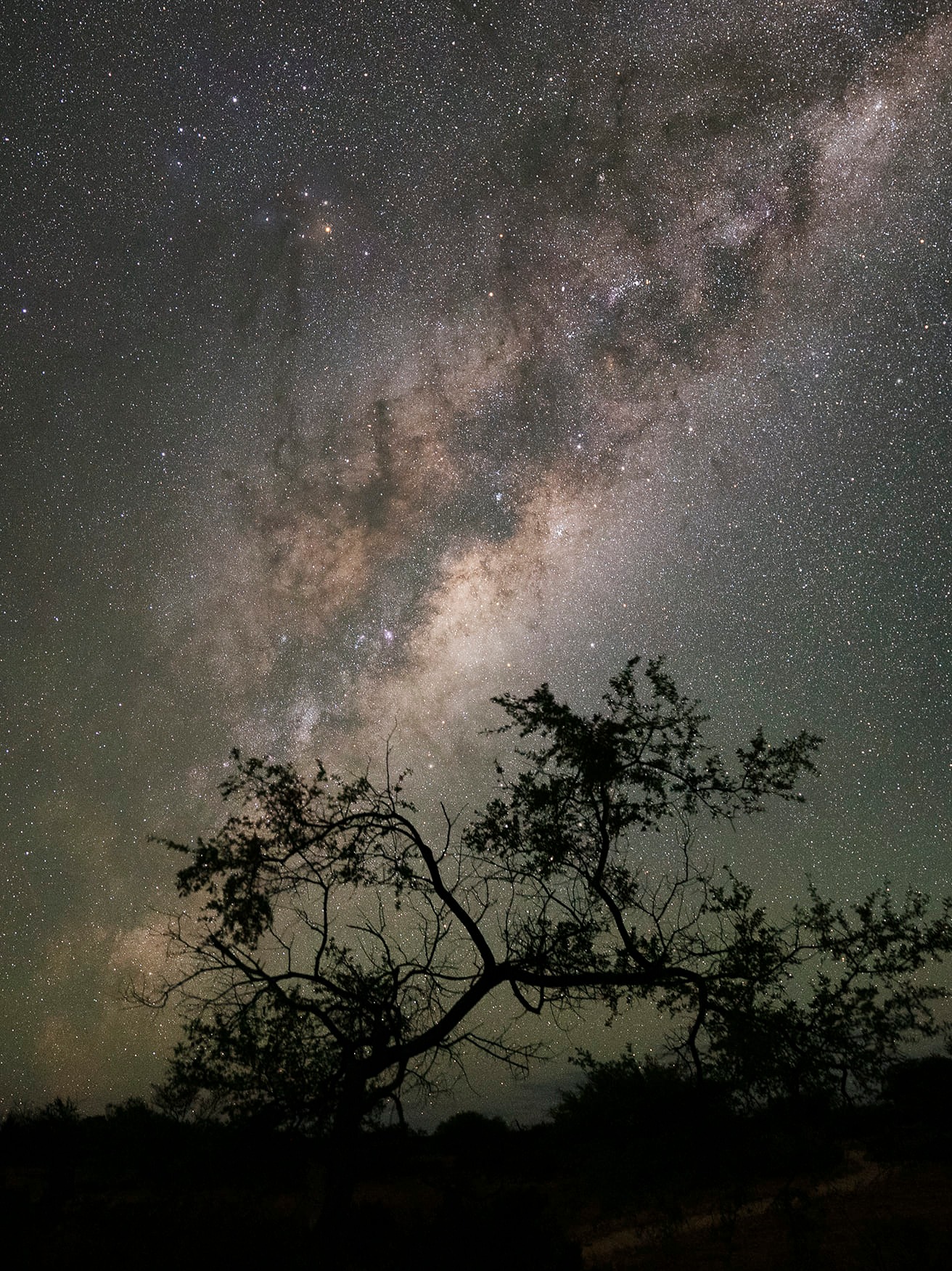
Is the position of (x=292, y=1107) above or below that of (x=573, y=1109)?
above

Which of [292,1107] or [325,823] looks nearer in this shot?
[292,1107]

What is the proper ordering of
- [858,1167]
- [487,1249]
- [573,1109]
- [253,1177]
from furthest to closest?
[573,1109] → [858,1167] → [253,1177] → [487,1249]

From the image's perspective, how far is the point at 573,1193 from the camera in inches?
1111

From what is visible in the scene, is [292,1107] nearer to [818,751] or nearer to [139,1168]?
[818,751]

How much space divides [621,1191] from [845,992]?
54.3 feet

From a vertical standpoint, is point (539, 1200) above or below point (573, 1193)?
above

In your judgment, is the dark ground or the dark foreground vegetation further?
the dark ground

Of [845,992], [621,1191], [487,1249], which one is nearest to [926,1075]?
[621,1191]

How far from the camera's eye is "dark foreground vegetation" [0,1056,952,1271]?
41.4 feet

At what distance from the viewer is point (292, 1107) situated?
32.7 feet

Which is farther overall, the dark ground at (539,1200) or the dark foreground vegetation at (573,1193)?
the dark ground at (539,1200)

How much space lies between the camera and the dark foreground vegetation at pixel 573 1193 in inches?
496

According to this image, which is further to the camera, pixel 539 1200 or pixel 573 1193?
pixel 573 1193

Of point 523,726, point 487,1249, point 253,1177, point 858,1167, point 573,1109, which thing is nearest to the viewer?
point 523,726
